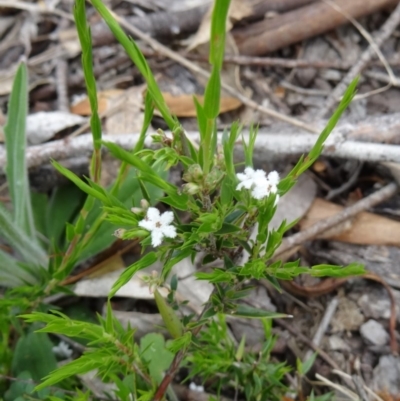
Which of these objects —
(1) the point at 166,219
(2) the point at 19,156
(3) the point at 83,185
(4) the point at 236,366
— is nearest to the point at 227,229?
(1) the point at 166,219

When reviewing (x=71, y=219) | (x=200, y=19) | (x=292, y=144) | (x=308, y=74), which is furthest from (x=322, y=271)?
(x=200, y=19)

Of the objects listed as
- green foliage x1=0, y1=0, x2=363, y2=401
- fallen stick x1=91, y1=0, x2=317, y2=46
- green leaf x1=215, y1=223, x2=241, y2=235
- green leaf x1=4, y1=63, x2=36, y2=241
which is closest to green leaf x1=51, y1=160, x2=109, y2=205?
green foliage x1=0, y1=0, x2=363, y2=401

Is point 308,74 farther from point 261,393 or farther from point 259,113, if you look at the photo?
point 261,393

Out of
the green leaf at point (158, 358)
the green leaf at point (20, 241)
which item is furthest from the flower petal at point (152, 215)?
the green leaf at point (20, 241)

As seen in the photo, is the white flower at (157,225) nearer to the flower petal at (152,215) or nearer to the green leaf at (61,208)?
the flower petal at (152,215)

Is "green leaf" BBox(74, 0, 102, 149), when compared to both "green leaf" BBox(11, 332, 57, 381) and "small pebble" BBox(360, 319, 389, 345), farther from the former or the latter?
"small pebble" BBox(360, 319, 389, 345)

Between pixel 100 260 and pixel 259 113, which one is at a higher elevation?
pixel 259 113

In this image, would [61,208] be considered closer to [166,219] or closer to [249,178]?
[166,219]

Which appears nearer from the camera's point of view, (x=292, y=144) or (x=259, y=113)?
(x=292, y=144)
